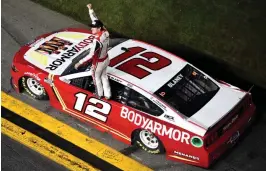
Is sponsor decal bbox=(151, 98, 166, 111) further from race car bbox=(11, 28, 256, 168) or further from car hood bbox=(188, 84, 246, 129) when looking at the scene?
car hood bbox=(188, 84, 246, 129)

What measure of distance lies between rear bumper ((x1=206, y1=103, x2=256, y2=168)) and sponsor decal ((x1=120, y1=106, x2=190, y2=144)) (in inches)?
17.8

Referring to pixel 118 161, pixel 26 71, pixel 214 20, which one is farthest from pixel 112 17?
pixel 118 161

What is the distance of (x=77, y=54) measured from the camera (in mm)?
9422

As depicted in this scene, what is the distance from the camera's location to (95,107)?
28.8 feet

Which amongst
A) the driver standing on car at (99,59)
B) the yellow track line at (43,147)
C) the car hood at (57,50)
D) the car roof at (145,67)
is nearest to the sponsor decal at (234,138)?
the car roof at (145,67)

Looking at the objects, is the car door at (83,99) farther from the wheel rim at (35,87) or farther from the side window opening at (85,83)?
the wheel rim at (35,87)

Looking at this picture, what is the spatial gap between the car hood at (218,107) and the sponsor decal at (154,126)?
30cm

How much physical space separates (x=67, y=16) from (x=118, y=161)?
5017 mm

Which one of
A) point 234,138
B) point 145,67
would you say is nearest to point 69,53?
point 145,67

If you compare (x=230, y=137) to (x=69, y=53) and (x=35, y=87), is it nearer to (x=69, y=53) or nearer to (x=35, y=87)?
(x=69, y=53)

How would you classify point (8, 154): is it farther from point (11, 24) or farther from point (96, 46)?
point (11, 24)

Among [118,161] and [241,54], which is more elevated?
[241,54]

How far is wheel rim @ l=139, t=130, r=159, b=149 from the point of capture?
334 inches

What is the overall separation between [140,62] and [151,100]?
3.00 feet
